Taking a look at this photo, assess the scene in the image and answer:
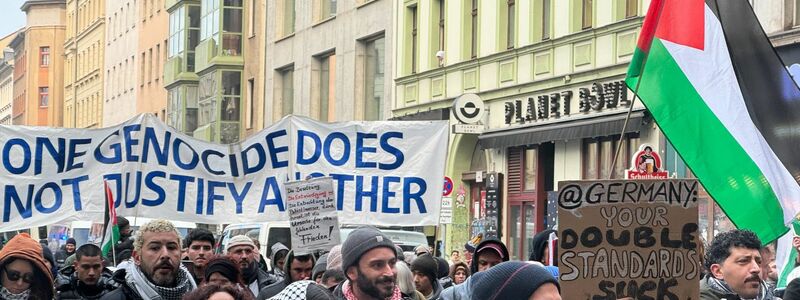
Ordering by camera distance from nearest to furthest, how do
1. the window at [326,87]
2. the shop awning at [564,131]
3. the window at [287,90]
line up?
the shop awning at [564,131] < the window at [326,87] < the window at [287,90]

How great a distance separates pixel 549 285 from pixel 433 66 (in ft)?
104

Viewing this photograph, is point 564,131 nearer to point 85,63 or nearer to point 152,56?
point 152,56

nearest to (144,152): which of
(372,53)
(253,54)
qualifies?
(372,53)

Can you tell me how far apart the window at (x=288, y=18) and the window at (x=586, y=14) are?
20.0m

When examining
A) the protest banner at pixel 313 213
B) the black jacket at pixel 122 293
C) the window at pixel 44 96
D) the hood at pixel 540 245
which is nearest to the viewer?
the black jacket at pixel 122 293

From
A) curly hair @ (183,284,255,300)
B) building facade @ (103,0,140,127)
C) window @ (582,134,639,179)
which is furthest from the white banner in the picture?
building facade @ (103,0,140,127)

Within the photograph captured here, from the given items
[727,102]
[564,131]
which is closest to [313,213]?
[727,102]

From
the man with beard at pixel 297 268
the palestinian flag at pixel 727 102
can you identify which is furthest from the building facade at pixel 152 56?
the palestinian flag at pixel 727 102

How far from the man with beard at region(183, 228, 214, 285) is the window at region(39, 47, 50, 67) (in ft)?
354

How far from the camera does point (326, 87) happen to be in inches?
1796

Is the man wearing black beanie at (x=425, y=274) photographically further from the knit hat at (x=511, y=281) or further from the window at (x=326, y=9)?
the window at (x=326, y=9)

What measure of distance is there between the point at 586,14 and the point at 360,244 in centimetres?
2294

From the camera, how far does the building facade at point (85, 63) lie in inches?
3506

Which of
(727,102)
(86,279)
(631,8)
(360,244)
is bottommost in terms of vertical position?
(86,279)
